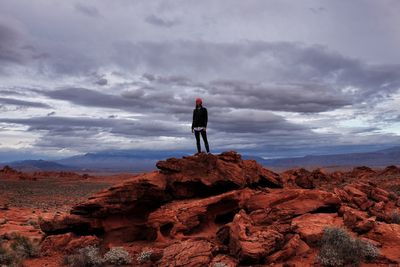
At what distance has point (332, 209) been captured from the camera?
1758cm

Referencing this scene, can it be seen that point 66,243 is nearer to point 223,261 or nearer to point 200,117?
point 223,261

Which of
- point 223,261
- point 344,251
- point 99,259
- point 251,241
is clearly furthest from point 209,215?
point 344,251

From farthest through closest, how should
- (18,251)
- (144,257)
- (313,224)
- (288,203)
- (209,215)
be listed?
(209,215)
(288,203)
(18,251)
(313,224)
(144,257)

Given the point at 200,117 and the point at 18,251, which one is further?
the point at 200,117

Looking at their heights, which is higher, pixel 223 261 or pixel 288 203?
pixel 288 203

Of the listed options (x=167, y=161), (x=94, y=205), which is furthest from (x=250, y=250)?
(x=94, y=205)

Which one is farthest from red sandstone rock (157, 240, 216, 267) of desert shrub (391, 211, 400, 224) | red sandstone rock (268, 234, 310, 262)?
desert shrub (391, 211, 400, 224)

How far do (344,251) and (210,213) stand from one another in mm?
5947

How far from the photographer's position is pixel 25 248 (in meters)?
17.4

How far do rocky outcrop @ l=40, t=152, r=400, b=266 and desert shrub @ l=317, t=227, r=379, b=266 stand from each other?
715mm

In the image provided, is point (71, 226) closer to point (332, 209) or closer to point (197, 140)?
point (197, 140)

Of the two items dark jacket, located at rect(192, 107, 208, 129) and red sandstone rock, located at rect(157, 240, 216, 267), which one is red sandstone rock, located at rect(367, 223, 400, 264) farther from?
dark jacket, located at rect(192, 107, 208, 129)

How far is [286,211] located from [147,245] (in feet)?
19.8

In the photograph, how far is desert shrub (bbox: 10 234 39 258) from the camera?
1702cm
